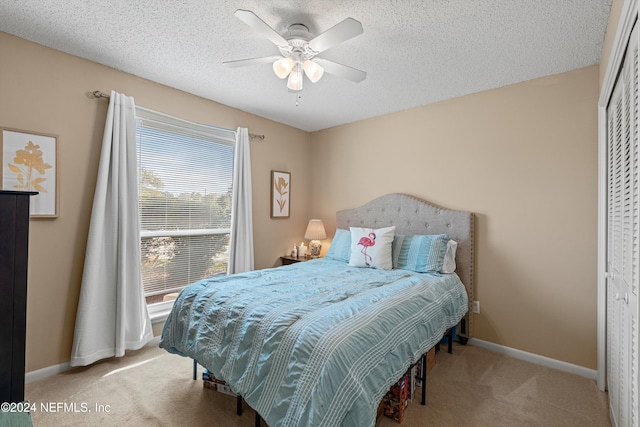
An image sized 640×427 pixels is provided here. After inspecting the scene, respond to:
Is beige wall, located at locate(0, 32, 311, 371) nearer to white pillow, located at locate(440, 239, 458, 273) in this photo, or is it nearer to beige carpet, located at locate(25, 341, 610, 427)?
beige carpet, located at locate(25, 341, 610, 427)

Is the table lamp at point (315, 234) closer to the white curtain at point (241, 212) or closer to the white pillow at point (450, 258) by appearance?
the white curtain at point (241, 212)

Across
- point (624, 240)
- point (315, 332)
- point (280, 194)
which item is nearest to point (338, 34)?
point (315, 332)

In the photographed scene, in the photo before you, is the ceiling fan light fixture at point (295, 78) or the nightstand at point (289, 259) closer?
the ceiling fan light fixture at point (295, 78)

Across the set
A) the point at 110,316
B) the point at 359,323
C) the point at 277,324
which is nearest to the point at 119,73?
the point at 110,316

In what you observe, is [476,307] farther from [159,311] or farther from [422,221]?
[159,311]

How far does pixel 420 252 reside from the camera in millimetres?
2934

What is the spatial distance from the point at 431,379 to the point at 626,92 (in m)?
2.18

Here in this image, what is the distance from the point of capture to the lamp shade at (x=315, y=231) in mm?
4094

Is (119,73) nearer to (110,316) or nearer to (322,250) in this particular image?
(110,316)

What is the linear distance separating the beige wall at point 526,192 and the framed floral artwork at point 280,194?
1.55 m

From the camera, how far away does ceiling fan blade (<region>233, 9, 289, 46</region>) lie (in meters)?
1.57

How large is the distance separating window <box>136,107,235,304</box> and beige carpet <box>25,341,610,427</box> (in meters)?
0.82

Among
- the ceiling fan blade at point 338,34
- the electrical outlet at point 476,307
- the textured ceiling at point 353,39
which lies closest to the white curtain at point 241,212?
the textured ceiling at point 353,39

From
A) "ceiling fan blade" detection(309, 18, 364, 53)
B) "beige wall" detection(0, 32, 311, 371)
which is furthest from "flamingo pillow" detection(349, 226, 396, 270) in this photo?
"beige wall" detection(0, 32, 311, 371)
